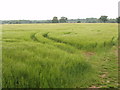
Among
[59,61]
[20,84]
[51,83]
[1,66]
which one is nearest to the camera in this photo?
[20,84]

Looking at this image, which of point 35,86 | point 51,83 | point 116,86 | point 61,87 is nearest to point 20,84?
point 35,86

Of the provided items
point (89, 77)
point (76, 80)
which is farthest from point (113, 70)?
→ point (76, 80)

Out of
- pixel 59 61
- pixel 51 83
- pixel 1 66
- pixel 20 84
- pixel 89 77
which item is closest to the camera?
pixel 20 84

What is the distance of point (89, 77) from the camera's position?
5809mm

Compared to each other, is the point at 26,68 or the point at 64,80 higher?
the point at 26,68

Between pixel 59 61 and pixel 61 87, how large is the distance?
5.58 feet

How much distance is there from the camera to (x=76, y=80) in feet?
17.7

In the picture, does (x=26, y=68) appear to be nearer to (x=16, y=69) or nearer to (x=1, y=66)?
(x=16, y=69)

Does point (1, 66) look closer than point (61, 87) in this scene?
No

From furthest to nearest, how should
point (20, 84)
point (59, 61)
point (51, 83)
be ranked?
point (59, 61) < point (51, 83) < point (20, 84)

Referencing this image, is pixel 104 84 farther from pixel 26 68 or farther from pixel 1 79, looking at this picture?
pixel 1 79

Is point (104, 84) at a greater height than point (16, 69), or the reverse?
point (16, 69)

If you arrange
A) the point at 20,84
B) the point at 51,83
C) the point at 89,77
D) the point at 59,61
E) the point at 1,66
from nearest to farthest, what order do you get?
the point at 20,84
the point at 51,83
the point at 1,66
the point at 89,77
the point at 59,61

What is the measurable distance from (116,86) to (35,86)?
273 cm
